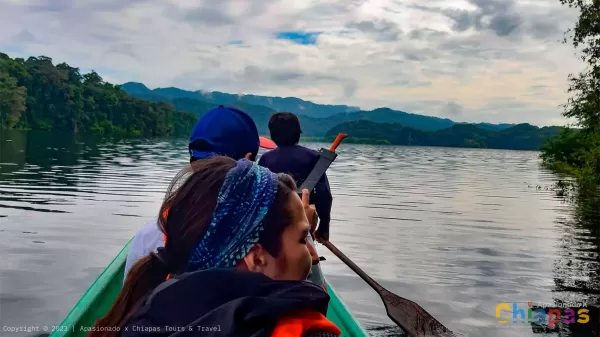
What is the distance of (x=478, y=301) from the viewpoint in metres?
8.45

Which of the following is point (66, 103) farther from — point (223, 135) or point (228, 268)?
point (228, 268)

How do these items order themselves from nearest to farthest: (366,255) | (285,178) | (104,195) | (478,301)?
(285,178)
(478,301)
(366,255)
(104,195)

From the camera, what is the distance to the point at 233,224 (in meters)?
1.69

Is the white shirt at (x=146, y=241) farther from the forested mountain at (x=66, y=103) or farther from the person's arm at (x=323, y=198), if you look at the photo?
the forested mountain at (x=66, y=103)

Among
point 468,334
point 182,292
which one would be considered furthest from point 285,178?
point 468,334

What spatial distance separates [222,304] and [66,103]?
127 meters

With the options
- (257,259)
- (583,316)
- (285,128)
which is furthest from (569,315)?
(257,259)

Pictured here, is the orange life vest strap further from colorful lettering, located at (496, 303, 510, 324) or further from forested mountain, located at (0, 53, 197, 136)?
forested mountain, located at (0, 53, 197, 136)

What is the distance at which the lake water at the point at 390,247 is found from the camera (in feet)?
25.8

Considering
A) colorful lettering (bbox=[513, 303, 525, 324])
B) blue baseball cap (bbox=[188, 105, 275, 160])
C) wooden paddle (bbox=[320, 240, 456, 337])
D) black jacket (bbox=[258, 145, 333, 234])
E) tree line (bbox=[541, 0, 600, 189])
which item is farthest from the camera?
tree line (bbox=[541, 0, 600, 189])

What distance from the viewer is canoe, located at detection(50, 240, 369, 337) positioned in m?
4.14

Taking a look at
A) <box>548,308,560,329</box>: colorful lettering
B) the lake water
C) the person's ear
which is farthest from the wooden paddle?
the person's ear

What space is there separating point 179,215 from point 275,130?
3.66m

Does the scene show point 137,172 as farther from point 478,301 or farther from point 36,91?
point 36,91
